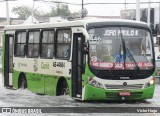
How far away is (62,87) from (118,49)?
270cm

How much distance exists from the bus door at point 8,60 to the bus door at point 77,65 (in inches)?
250

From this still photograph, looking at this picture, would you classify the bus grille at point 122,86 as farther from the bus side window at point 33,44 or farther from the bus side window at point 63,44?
the bus side window at point 33,44

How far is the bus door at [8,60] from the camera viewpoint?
914 inches

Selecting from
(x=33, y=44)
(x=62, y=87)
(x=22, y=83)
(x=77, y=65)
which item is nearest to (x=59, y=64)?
(x=62, y=87)

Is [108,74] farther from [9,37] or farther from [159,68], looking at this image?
[159,68]

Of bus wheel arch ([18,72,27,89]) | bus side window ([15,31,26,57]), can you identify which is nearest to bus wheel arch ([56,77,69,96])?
bus wheel arch ([18,72,27,89])

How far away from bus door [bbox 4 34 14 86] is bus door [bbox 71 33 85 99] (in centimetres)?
635

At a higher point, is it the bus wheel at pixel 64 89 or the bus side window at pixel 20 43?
the bus side window at pixel 20 43

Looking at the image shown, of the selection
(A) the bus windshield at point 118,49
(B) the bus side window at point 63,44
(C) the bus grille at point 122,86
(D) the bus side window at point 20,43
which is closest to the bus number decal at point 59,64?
(B) the bus side window at point 63,44

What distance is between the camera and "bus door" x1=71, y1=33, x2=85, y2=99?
1698cm

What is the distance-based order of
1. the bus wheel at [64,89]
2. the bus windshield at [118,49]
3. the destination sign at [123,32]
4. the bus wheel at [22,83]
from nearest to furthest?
1. the bus windshield at [118,49]
2. the destination sign at [123,32]
3. the bus wheel at [64,89]
4. the bus wheel at [22,83]

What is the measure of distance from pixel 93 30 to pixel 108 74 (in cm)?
142

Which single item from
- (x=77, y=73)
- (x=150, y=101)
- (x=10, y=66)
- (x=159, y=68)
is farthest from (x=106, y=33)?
(x=159, y=68)

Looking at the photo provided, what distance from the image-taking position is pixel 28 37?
21.4m
